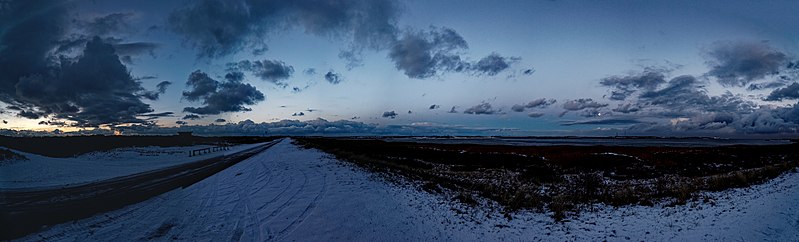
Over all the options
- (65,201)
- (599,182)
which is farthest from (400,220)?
(599,182)

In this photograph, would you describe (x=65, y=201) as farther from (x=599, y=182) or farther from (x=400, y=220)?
(x=599, y=182)

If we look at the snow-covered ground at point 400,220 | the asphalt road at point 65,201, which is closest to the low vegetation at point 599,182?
the snow-covered ground at point 400,220

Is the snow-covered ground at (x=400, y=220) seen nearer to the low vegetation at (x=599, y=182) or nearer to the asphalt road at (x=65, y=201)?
the asphalt road at (x=65, y=201)

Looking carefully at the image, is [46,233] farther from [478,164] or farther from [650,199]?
[478,164]

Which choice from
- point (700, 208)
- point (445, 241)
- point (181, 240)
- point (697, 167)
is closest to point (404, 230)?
point (445, 241)

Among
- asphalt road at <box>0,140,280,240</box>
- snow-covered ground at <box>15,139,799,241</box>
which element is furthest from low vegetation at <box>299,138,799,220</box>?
asphalt road at <box>0,140,280,240</box>

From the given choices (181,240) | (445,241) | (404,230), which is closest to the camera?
(181,240)

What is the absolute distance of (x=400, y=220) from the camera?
488 inches

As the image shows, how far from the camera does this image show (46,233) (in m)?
9.98

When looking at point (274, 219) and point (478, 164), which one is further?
point (478, 164)

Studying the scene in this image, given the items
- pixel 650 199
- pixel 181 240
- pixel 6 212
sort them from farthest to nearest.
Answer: pixel 650 199 < pixel 6 212 < pixel 181 240

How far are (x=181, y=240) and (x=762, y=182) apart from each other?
89.0 feet

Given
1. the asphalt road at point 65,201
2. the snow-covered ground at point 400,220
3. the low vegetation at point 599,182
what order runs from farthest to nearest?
1. the low vegetation at point 599,182
2. the asphalt road at point 65,201
3. the snow-covered ground at point 400,220

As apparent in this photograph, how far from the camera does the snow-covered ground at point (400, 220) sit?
10414 mm
